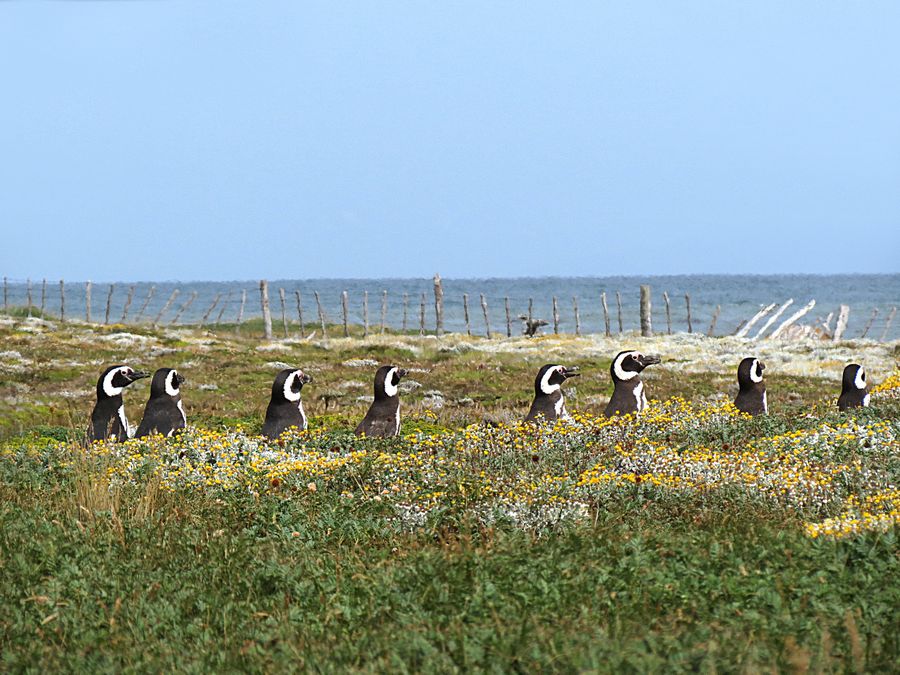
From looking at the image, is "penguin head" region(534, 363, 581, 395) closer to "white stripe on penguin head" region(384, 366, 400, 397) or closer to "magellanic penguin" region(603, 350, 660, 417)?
"magellanic penguin" region(603, 350, 660, 417)

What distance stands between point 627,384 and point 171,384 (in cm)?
794

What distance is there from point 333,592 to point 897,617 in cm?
364

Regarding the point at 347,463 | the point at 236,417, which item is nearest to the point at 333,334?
the point at 236,417

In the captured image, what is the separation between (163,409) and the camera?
16.2 metres

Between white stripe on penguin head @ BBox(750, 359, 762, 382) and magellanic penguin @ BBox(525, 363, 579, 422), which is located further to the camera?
white stripe on penguin head @ BBox(750, 359, 762, 382)

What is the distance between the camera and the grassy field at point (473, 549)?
5645 mm

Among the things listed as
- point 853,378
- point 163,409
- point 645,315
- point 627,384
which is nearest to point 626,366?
point 627,384

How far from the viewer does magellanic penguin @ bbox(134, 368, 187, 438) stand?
16.0 meters

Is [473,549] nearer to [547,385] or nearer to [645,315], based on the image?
[547,385]

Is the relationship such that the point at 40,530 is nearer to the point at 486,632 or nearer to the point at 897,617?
the point at 486,632

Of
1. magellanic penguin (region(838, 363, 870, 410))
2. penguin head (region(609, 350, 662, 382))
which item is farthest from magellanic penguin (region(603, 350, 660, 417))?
magellanic penguin (region(838, 363, 870, 410))

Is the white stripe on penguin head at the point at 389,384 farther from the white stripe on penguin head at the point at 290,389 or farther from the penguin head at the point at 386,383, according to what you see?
the white stripe on penguin head at the point at 290,389

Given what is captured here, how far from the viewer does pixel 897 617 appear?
589 centimetres

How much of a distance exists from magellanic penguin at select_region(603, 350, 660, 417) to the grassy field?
123cm
